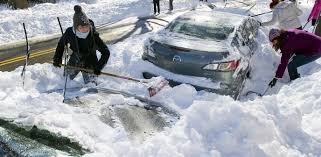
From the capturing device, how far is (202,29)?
8047 mm

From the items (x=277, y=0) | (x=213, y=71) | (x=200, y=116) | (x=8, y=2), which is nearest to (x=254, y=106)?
(x=200, y=116)

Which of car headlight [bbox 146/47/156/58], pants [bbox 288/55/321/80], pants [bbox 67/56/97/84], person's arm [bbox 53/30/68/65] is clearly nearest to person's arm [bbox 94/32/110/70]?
pants [bbox 67/56/97/84]

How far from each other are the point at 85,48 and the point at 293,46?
3660 millimetres

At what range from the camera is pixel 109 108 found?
4062 mm

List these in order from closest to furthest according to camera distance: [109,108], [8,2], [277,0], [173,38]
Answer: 1. [109,108]
2. [173,38]
3. [277,0]
4. [8,2]

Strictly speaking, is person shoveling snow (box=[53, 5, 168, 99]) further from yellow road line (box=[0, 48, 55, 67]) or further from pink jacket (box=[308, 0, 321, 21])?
pink jacket (box=[308, 0, 321, 21])

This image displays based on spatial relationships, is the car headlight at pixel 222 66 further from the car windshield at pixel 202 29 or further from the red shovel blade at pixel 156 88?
the red shovel blade at pixel 156 88

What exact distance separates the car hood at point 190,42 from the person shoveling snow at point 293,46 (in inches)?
36.4

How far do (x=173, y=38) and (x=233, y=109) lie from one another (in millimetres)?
3501

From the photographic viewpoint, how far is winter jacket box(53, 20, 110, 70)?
6.81 m

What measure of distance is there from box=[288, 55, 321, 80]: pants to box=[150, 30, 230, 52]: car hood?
145cm

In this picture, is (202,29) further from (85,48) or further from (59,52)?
(59,52)

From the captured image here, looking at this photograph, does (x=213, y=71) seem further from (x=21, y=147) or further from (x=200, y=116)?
(x=21, y=147)

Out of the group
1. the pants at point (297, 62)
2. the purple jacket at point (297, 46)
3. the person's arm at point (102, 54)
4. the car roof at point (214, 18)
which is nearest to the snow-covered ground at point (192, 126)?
the person's arm at point (102, 54)
